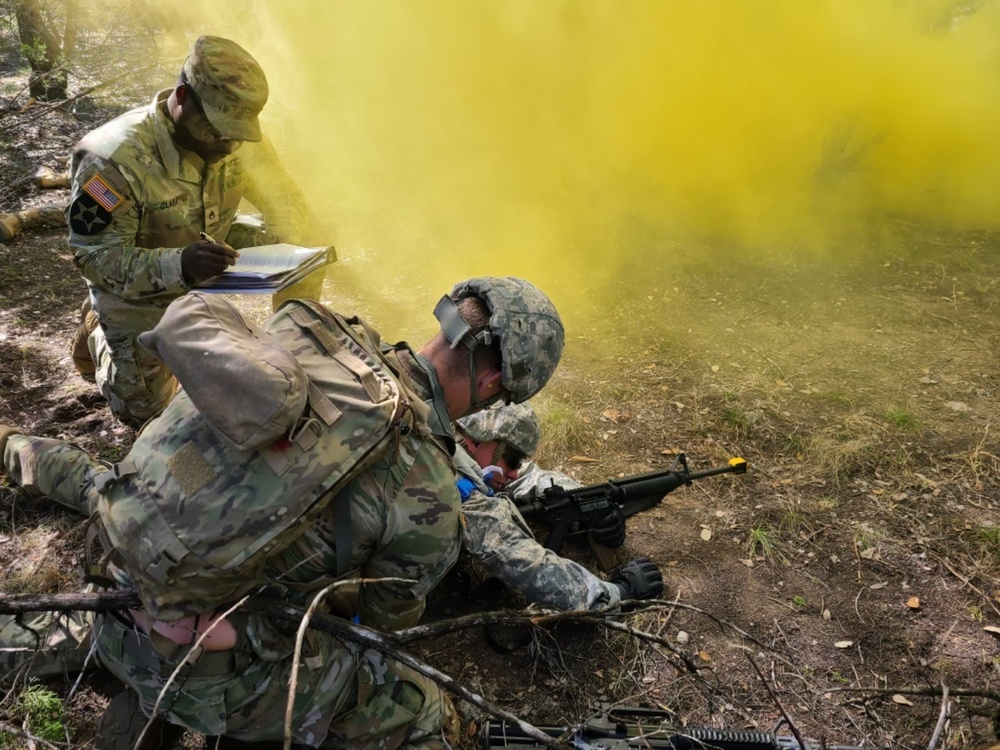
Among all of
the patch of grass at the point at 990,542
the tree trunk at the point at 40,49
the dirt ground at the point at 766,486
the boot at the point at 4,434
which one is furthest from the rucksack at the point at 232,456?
the tree trunk at the point at 40,49

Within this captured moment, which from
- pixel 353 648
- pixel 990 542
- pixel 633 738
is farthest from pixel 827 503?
pixel 353 648

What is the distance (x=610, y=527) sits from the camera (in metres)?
3.30

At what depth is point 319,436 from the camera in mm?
1846

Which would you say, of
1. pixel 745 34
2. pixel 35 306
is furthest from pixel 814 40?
pixel 35 306

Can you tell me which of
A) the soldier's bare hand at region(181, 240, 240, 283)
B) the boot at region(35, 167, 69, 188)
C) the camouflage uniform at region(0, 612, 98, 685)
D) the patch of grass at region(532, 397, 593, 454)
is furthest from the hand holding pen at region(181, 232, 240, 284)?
the boot at region(35, 167, 69, 188)

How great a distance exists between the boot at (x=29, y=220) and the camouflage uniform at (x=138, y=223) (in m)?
3.26

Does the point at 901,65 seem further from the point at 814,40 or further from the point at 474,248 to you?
the point at 474,248

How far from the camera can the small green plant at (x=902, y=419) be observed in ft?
14.4

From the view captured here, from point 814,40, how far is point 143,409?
7359 mm

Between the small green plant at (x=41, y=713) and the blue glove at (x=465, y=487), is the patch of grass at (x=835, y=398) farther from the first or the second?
the small green plant at (x=41, y=713)

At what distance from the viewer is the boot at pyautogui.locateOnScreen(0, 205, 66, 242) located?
621 centimetres

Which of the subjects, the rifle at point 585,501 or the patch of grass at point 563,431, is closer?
the rifle at point 585,501

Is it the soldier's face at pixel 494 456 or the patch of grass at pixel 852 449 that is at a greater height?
the soldier's face at pixel 494 456

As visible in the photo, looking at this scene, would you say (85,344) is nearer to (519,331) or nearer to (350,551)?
(350,551)
